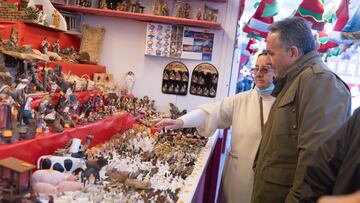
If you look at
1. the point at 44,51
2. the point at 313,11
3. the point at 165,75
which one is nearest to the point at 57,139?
the point at 44,51

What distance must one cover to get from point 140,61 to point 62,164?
246cm

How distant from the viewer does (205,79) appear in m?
3.92

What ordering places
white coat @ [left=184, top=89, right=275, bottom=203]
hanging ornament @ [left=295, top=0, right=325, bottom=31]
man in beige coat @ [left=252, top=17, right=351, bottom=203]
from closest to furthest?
man in beige coat @ [left=252, top=17, right=351, bottom=203] < white coat @ [left=184, top=89, right=275, bottom=203] < hanging ornament @ [left=295, top=0, right=325, bottom=31]

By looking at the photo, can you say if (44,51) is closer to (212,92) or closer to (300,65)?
(212,92)

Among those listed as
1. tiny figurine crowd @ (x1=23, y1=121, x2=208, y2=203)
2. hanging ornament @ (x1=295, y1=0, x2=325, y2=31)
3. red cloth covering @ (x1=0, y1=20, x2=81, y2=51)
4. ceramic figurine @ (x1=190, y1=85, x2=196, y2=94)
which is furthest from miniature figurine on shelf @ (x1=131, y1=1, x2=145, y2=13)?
hanging ornament @ (x1=295, y1=0, x2=325, y2=31)

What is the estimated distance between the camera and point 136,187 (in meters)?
1.81

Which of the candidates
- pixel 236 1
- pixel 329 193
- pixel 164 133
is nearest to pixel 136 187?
pixel 329 193

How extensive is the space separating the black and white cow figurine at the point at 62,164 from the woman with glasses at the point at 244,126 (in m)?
1.05

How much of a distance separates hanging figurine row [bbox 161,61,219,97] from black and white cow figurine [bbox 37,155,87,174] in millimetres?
2299

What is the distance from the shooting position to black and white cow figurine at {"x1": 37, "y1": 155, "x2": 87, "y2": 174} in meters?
1.69

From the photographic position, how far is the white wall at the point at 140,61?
3924 millimetres

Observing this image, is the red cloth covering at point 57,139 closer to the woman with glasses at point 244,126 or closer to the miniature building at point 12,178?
the miniature building at point 12,178

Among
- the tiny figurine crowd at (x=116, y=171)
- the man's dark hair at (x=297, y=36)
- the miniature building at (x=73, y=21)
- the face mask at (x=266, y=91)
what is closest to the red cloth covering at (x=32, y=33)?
the miniature building at (x=73, y=21)

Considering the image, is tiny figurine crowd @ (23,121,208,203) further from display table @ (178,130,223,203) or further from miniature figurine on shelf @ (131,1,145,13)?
miniature figurine on shelf @ (131,1,145,13)
